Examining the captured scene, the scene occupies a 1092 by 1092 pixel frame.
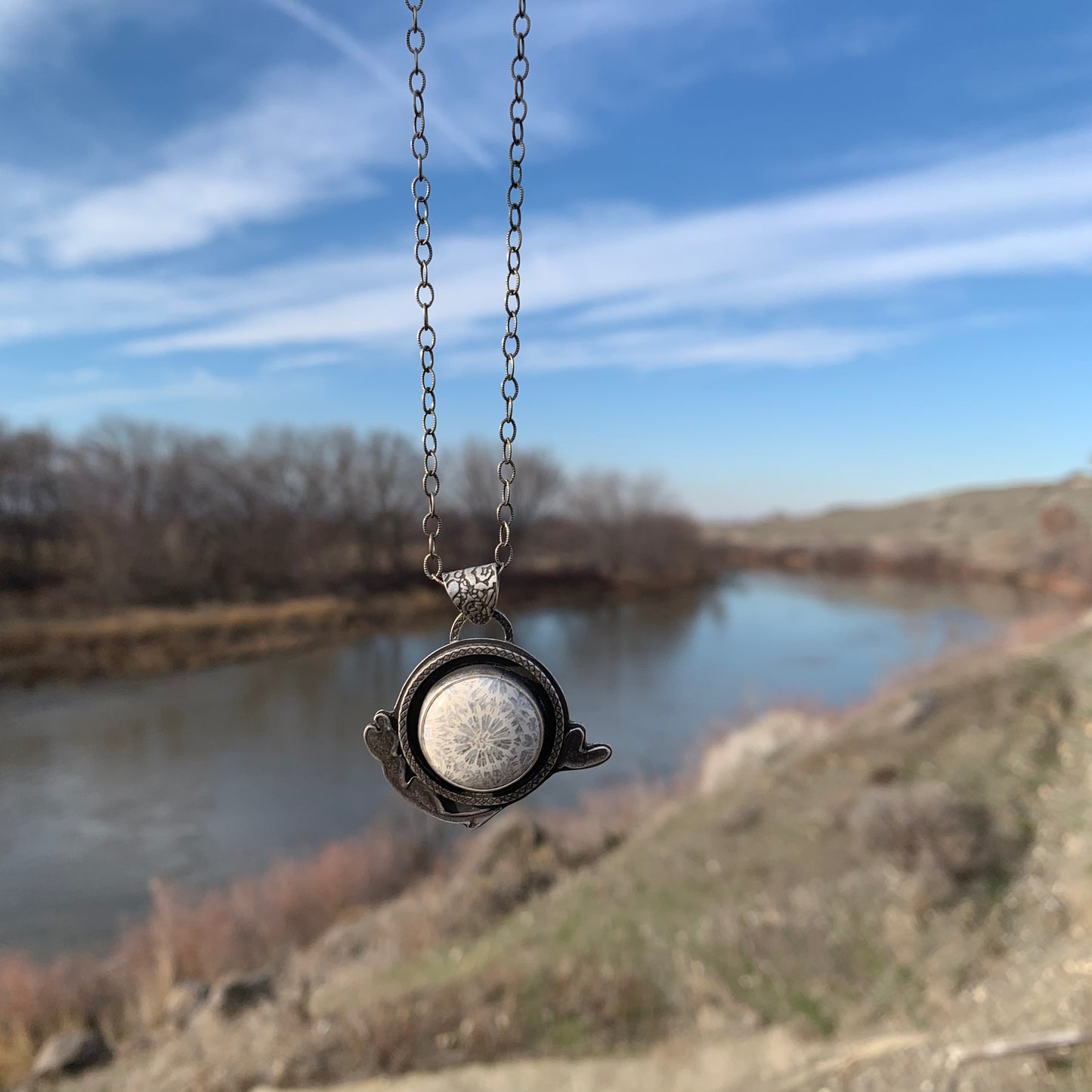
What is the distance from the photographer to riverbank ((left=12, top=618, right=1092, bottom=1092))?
13.7 feet

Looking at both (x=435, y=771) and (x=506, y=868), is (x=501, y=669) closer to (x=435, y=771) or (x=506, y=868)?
(x=435, y=771)

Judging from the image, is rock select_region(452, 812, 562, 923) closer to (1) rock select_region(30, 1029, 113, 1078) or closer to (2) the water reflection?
(2) the water reflection

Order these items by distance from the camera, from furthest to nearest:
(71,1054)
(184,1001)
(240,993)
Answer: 1. (184,1001)
2. (240,993)
3. (71,1054)

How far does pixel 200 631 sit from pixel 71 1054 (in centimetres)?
1134

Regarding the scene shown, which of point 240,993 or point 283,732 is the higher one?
point 283,732

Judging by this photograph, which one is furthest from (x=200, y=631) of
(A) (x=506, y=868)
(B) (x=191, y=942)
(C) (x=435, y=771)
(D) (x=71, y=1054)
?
(C) (x=435, y=771)

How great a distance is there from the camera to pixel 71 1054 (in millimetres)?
5672

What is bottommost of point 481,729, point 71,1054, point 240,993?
point 71,1054

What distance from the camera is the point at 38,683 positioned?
1370cm

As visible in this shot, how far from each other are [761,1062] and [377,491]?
1656cm

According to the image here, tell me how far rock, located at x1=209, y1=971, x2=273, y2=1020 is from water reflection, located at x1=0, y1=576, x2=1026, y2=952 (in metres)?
2.17

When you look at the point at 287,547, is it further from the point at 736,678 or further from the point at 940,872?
the point at 940,872

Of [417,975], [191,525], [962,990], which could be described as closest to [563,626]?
[191,525]

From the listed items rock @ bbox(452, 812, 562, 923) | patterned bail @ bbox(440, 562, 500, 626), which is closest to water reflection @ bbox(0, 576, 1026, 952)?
rock @ bbox(452, 812, 562, 923)
